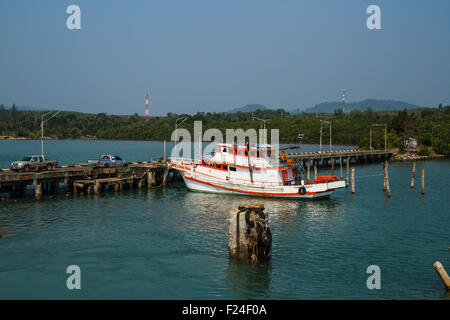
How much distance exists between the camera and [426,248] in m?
32.3

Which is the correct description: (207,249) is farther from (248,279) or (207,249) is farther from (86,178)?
(86,178)

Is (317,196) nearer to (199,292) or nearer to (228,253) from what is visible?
(228,253)

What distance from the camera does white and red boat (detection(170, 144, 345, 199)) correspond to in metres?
51.6

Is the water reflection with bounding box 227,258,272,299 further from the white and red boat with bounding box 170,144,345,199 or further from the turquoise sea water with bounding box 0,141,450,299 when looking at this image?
the white and red boat with bounding box 170,144,345,199

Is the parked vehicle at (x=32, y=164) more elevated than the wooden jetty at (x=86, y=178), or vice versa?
the parked vehicle at (x=32, y=164)

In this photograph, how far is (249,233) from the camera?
A: 26.6 metres

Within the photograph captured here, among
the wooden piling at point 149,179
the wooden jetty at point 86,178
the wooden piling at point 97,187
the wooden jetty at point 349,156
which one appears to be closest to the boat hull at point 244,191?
the wooden piling at point 149,179

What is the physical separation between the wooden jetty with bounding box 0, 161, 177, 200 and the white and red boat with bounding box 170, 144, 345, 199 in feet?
25.4

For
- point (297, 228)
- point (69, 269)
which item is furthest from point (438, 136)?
point (69, 269)

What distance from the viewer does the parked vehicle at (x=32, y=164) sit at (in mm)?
51562

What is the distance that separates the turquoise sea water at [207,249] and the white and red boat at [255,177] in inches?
60.0

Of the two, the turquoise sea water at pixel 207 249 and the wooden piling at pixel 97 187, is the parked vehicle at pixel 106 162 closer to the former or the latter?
the wooden piling at pixel 97 187

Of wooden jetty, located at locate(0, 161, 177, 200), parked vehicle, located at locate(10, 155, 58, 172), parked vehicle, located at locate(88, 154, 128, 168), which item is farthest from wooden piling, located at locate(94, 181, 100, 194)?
parked vehicle, located at locate(88, 154, 128, 168)

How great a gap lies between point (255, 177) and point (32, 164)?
25126 mm
